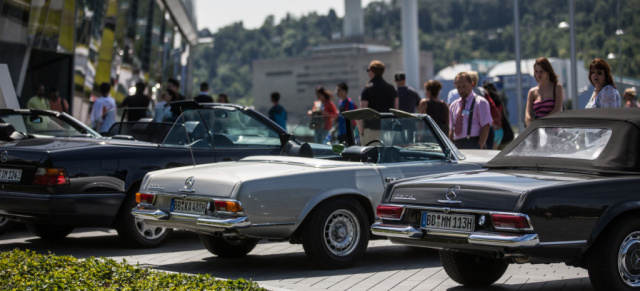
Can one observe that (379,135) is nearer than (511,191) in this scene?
No

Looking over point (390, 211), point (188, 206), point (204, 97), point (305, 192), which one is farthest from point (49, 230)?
point (204, 97)

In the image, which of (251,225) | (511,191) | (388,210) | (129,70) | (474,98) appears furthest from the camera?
(129,70)

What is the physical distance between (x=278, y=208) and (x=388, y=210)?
1.21 m

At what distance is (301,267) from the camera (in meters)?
8.44

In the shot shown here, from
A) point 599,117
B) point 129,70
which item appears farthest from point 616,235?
point 129,70

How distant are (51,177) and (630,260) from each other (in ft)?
17.5

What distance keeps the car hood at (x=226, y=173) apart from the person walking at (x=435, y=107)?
14.8 ft

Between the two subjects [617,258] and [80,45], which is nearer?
[617,258]

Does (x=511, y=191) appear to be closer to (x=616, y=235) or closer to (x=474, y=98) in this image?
(x=616, y=235)

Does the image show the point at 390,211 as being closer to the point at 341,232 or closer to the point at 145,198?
the point at 341,232

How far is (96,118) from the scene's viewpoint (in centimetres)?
1612

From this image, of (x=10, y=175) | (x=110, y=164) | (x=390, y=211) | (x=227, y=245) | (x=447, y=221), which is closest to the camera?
(x=447, y=221)

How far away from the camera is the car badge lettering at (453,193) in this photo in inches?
256

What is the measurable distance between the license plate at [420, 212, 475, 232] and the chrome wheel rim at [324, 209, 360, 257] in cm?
159
